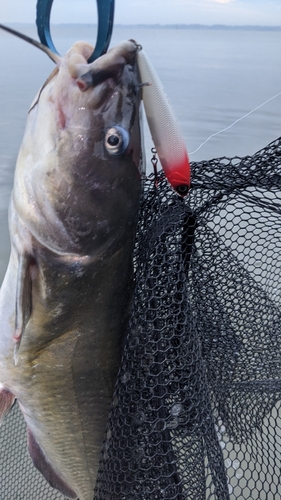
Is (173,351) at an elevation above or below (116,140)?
below

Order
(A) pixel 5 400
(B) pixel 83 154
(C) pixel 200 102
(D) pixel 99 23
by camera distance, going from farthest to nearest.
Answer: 1. (C) pixel 200 102
2. (A) pixel 5 400
3. (B) pixel 83 154
4. (D) pixel 99 23

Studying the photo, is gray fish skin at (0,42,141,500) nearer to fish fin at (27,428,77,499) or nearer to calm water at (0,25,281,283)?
fish fin at (27,428,77,499)

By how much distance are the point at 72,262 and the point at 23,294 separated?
8.0 inches

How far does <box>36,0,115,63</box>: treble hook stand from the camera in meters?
1.40

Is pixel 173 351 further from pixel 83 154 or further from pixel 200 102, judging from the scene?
pixel 200 102

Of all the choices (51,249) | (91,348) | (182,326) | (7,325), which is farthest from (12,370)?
(182,326)

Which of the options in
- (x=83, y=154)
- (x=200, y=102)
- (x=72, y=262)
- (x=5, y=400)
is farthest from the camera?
(x=200, y=102)

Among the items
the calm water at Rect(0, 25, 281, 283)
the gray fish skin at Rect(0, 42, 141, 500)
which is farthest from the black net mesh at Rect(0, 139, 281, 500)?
the calm water at Rect(0, 25, 281, 283)

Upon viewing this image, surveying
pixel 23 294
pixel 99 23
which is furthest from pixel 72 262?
pixel 99 23

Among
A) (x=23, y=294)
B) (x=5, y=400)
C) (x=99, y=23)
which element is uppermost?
(x=99, y=23)

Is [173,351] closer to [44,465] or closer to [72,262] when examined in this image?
[72,262]

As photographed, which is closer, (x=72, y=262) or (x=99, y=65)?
(x=99, y=65)

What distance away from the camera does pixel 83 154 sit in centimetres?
159

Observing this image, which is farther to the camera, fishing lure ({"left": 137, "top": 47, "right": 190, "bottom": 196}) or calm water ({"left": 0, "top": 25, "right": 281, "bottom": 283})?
calm water ({"left": 0, "top": 25, "right": 281, "bottom": 283})
